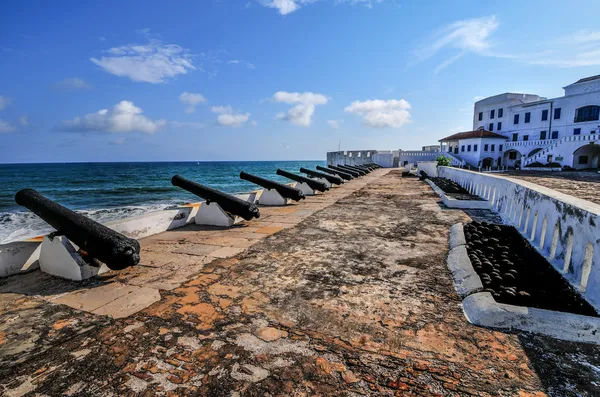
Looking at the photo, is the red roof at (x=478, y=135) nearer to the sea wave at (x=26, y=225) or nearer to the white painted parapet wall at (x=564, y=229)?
the white painted parapet wall at (x=564, y=229)

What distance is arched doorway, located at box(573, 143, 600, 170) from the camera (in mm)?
31797

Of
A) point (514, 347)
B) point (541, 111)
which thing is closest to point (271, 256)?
point (514, 347)

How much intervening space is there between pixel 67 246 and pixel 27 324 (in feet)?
4.10

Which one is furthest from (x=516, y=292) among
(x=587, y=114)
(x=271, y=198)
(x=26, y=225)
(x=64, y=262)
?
(x=587, y=114)

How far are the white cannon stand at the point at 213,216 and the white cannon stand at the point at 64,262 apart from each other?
274 cm

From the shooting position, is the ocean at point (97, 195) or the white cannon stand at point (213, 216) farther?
the ocean at point (97, 195)

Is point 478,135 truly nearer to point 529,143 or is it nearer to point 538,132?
point 529,143

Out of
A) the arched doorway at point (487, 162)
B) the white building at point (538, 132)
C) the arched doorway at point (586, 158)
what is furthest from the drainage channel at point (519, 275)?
the arched doorway at point (487, 162)

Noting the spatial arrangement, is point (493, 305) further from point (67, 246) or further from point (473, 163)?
point (473, 163)

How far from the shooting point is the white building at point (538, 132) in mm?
32156

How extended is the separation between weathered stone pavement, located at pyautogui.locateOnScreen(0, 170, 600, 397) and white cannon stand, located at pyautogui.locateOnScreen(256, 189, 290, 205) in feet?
18.2

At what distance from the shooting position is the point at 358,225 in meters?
6.30

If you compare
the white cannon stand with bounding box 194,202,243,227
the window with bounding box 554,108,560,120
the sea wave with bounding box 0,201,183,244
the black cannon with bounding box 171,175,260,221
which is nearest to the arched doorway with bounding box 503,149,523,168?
the window with bounding box 554,108,560,120

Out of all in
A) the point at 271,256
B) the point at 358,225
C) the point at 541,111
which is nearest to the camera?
the point at 271,256
